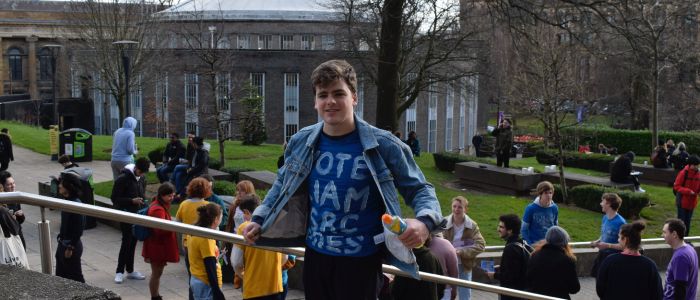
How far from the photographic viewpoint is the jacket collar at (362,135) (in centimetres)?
388

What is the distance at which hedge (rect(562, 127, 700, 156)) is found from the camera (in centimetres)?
4012

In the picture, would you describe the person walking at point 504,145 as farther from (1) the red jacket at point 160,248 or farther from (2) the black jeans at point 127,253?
(1) the red jacket at point 160,248

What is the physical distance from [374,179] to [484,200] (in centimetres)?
1592

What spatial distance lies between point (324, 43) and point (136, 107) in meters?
13.8

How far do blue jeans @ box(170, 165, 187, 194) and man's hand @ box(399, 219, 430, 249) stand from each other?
43.3ft

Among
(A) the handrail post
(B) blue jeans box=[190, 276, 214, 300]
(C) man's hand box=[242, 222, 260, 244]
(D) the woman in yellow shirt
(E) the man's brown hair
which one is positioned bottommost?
(B) blue jeans box=[190, 276, 214, 300]

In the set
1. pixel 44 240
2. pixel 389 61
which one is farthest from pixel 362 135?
pixel 389 61

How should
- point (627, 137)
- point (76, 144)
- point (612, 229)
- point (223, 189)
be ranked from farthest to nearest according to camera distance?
point (627, 137), point (76, 144), point (223, 189), point (612, 229)

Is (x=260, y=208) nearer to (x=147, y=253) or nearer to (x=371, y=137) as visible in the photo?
(x=371, y=137)

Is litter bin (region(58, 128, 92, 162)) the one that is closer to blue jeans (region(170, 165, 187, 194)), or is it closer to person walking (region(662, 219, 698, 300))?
blue jeans (region(170, 165, 187, 194))

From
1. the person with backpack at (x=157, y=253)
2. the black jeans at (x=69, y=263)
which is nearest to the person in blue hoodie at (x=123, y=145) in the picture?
the person with backpack at (x=157, y=253)

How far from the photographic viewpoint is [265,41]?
163 ft

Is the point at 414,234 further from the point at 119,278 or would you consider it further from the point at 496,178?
the point at 496,178

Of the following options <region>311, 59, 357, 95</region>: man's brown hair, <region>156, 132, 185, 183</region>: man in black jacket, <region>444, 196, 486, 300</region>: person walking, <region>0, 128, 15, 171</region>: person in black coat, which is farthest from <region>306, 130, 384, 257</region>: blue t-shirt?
<region>0, 128, 15, 171</region>: person in black coat
